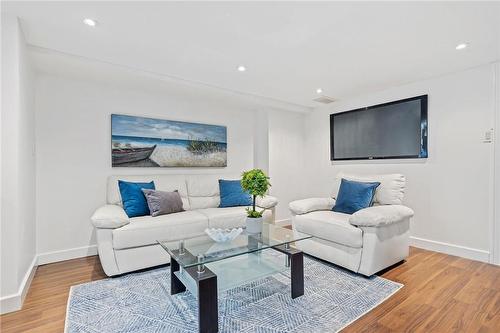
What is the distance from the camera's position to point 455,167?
3.01 meters

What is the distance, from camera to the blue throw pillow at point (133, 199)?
2.88 m

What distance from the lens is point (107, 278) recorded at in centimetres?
241

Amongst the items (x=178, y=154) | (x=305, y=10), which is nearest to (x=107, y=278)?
(x=178, y=154)

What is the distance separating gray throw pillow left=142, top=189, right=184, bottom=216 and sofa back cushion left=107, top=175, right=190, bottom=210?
315mm

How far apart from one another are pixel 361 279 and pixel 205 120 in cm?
305

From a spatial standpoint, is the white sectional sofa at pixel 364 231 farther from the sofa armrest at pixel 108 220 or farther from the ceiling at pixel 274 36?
the sofa armrest at pixel 108 220

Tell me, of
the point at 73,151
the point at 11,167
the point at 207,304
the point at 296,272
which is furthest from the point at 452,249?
the point at 73,151

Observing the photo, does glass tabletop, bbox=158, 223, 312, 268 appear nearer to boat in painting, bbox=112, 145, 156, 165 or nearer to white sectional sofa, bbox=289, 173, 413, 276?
white sectional sofa, bbox=289, 173, 413, 276

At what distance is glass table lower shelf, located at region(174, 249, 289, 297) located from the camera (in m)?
1.85

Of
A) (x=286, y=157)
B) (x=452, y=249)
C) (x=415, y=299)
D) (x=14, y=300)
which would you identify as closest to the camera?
(x=14, y=300)

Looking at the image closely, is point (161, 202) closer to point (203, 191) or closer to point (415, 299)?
point (203, 191)

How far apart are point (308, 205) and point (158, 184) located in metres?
1.98

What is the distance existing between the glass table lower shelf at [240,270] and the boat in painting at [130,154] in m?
1.92

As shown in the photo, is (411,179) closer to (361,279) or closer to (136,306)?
(361,279)
